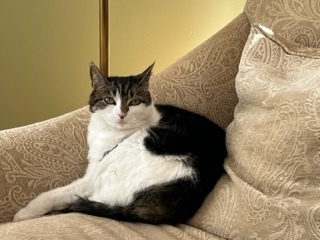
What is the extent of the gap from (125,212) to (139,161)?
0.14m

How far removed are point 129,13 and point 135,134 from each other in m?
0.84

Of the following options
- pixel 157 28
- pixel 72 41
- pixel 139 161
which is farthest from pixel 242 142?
pixel 72 41

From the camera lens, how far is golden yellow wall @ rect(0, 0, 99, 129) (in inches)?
73.8

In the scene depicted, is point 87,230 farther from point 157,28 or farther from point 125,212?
point 157,28

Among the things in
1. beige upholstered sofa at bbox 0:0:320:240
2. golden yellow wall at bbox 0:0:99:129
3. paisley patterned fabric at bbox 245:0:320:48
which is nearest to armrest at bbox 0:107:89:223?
beige upholstered sofa at bbox 0:0:320:240

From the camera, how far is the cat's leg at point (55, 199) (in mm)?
1112

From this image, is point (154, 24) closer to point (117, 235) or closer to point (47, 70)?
point (47, 70)

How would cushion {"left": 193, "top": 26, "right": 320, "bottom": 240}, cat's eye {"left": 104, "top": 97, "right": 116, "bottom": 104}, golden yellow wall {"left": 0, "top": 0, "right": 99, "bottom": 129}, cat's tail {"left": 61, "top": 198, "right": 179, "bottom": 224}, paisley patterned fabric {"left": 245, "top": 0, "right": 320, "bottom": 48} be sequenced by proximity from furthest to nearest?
golden yellow wall {"left": 0, "top": 0, "right": 99, "bottom": 129}
cat's eye {"left": 104, "top": 97, "right": 116, "bottom": 104}
paisley patterned fabric {"left": 245, "top": 0, "right": 320, "bottom": 48}
cat's tail {"left": 61, "top": 198, "right": 179, "bottom": 224}
cushion {"left": 193, "top": 26, "right": 320, "bottom": 240}

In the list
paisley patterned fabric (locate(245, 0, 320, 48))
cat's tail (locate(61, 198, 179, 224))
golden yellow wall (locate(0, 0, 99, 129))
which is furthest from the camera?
golden yellow wall (locate(0, 0, 99, 129))

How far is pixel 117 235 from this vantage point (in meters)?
0.98

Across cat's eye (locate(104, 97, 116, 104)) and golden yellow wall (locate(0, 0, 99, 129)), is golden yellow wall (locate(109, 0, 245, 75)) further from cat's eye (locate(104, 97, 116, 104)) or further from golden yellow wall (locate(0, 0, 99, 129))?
cat's eye (locate(104, 97, 116, 104))

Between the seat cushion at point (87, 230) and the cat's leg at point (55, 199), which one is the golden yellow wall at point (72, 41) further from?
the seat cushion at point (87, 230)

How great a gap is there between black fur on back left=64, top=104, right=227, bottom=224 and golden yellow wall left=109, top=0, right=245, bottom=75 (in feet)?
2.39

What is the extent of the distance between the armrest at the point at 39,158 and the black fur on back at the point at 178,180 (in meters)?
0.11
